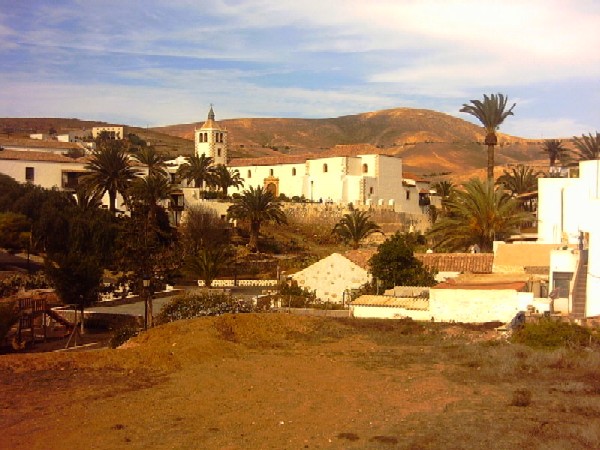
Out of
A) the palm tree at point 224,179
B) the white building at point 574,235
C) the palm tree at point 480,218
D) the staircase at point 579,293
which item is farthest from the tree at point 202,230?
the staircase at point 579,293

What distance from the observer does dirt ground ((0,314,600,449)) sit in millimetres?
11125

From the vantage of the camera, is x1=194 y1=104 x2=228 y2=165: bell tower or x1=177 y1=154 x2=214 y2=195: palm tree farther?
x1=194 y1=104 x2=228 y2=165: bell tower

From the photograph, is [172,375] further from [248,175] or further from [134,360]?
[248,175]

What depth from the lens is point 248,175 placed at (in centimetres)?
6900

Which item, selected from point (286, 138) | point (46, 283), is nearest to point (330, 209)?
point (46, 283)

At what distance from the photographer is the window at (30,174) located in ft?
191

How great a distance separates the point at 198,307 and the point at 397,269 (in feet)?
31.4

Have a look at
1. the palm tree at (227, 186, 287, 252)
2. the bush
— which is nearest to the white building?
the bush

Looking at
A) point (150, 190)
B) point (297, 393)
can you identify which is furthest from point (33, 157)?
point (297, 393)

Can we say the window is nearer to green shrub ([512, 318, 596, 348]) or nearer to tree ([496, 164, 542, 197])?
tree ([496, 164, 542, 197])

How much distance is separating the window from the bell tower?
1797 cm

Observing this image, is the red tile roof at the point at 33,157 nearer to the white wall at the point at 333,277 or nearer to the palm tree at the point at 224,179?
the palm tree at the point at 224,179

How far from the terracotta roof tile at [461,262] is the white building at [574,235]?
3.26m

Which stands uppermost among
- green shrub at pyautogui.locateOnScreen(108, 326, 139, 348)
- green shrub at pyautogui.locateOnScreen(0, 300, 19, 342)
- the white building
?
the white building
